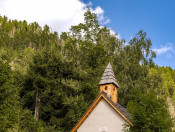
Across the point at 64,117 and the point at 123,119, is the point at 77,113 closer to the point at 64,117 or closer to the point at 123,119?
the point at 64,117

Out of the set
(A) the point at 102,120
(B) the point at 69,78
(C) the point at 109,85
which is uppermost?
(B) the point at 69,78

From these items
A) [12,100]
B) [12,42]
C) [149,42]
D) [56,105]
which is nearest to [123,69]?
[149,42]

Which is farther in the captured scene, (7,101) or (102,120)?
(7,101)

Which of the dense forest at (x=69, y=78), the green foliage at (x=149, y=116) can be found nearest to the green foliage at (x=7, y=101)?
the dense forest at (x=69, y=78)

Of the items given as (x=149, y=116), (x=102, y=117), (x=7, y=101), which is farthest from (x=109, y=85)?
(x=7, y=101)

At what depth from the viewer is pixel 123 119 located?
17.1m

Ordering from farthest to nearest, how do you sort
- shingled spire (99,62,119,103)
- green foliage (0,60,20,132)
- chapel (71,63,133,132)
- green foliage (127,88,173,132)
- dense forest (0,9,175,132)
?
1. dense forest (0,9,175,132)
2. shingled spire (99,62,119,103)
3. green foliage (0,60,20,132)
4. chapel (71,63,133,132)
5. green foliage (127,88,173,132)

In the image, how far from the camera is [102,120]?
18141mm

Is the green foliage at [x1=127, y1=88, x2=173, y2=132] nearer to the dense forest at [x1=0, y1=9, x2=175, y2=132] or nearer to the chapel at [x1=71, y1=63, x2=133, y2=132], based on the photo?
the chapel at [x1=71, y1=63, x2=133, y2=132]

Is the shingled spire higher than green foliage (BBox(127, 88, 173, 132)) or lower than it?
higher

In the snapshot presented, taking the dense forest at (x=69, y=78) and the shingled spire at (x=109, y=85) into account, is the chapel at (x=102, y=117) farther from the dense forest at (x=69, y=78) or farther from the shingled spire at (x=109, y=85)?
the dense forest at (x=69, y=78)

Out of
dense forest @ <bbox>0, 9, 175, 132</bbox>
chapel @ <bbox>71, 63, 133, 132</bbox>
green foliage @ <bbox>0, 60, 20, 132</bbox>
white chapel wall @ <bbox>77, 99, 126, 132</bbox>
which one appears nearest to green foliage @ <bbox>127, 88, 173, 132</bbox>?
chapel @ <bbox>71, 63, 133, 132</bbox>

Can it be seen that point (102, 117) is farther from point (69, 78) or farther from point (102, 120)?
point (69, 78)

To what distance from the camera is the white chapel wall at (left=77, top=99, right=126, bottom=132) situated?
1750 cm
